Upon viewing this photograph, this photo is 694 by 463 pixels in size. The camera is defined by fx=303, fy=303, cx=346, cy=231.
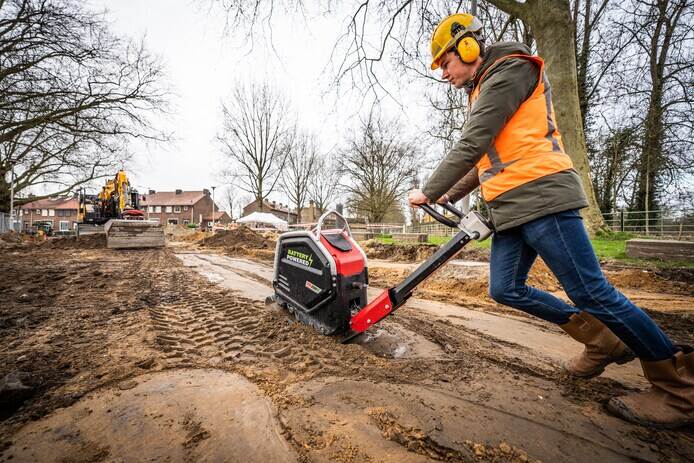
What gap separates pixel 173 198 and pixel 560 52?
210 ft

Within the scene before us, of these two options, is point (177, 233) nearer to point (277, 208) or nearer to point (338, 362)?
point (338, 362)

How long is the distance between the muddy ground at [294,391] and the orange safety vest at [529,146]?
115 centimetres

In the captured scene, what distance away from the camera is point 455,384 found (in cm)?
180

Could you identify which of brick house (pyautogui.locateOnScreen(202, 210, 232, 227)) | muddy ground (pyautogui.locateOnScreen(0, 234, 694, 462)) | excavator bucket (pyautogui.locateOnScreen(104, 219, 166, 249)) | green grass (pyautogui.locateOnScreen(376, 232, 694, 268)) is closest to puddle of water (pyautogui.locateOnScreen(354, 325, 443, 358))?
muddy ground (pyautogui.locateOnScreen(0, 234, 694, 462))

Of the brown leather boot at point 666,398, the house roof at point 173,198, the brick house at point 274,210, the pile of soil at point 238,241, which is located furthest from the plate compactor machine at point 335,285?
the house roof at point 173,198

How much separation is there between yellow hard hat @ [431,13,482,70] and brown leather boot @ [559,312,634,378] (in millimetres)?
1702

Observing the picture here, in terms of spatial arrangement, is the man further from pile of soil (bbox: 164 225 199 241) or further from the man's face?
pile of soil (bbox: 164 225 199 241)

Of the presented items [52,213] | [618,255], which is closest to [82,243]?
[618,255]

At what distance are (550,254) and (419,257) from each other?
731 centimetres

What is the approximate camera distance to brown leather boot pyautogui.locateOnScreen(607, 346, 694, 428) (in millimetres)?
1399

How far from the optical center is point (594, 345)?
174 centimetres

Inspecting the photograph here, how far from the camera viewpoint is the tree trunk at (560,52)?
7.08 m

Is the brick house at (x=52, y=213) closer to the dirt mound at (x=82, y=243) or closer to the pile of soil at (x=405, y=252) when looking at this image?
the dirt mound at (x=82, y=243)

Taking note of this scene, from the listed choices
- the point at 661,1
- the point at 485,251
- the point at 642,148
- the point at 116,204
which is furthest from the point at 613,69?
the point at 116,204
